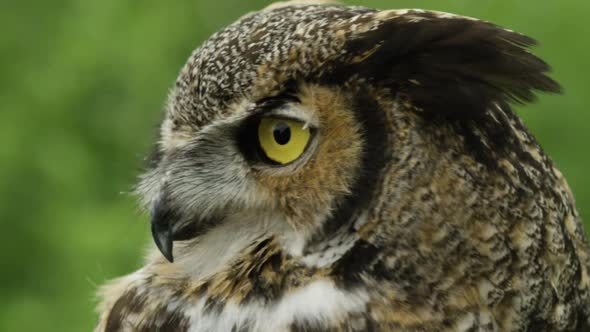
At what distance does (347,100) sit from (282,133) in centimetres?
16

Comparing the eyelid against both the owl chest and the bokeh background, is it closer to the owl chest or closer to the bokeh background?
the owl chest

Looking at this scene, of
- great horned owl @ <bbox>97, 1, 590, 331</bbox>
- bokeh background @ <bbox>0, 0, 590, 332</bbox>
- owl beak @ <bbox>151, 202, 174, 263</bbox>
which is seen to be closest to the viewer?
great horned owl @ <bbox>97, 1, 590, 331</bbox>

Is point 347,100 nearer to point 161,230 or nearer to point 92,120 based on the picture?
point 161,230

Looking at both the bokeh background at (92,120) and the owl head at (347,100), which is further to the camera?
the bokeh background at (92,120)

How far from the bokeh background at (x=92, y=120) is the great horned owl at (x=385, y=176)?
201 cm

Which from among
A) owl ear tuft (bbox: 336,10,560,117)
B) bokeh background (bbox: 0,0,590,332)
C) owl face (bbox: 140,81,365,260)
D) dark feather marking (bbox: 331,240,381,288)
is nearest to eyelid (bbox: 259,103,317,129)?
owl face (bbox: 140,81,365,260)

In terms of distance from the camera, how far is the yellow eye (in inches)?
85.9

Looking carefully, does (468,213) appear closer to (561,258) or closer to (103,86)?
(561,258)

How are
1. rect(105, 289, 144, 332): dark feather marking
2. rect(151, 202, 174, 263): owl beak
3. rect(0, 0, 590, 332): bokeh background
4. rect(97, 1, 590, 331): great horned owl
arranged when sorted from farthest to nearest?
1. rect(0, 0, 590, 332): bokeh background
2. rect(105, 289, 144, 332): dark feather marking
3. rect(151, 202, 174, 263): owl beak
4. rect(97, 1, 590, 331): great horned owl

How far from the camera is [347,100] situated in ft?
7.12

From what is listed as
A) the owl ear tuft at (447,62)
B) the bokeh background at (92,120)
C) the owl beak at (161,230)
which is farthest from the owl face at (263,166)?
the bokeh background at (92,120)

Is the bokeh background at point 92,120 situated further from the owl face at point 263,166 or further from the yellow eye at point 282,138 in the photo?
the yellow eye at point 282,138

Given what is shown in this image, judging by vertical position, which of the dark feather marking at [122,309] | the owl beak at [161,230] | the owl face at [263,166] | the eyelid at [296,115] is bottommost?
the dark feather marking at [122,309]

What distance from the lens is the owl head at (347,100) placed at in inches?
84.5
